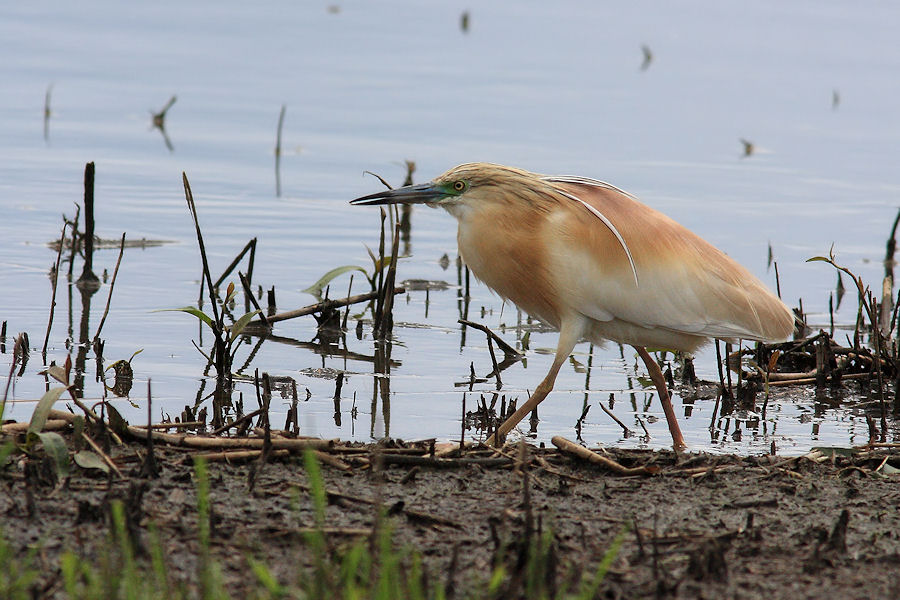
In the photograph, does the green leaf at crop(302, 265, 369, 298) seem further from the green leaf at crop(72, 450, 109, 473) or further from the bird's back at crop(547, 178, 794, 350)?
the green leaf at crop(72, 450, 109, 473)

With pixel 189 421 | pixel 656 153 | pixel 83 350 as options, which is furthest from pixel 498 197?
pixel 656 153

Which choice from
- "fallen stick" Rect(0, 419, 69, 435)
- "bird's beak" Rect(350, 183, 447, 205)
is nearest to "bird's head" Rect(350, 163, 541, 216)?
"bird's beak" Rect(350, 183, 447, 205)

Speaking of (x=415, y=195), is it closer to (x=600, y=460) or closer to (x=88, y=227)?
(x=600, y=460)

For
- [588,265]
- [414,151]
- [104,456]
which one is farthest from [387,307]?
[414,151]

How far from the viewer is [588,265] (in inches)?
222

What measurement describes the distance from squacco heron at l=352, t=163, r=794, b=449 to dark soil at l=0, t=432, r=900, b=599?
0.87 metres

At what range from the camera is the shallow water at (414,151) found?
702 centimetres

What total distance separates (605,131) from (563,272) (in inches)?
327

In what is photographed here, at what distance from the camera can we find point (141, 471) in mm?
4289

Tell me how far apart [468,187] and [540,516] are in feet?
7.41

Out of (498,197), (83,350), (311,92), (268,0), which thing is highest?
(268,0)

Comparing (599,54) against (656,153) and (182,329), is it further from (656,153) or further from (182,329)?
(182,329)

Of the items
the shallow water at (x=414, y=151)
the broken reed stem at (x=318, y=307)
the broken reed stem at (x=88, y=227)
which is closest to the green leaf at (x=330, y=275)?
the broken reed stem at (x=318, y=307)

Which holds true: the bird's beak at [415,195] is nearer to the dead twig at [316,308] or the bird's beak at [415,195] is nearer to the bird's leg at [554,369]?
the bird's leg at [554,369]
